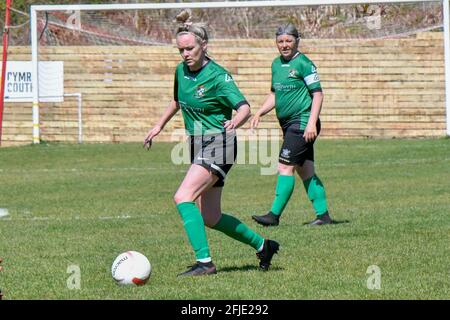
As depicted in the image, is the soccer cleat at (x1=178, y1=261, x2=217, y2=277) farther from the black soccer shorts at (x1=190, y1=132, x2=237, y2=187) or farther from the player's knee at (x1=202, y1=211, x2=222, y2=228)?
the black soccer shorts at (x1=190, y1=132, x2=237, y2=187)

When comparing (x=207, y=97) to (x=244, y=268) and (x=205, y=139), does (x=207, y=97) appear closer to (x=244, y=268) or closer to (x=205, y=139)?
(x=205, y=139)

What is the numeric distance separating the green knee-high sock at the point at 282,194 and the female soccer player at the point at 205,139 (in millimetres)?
3154

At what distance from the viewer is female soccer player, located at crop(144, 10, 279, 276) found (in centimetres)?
818

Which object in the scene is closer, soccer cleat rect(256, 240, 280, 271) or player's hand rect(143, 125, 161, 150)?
soccer cleat rect(256, 240, 280, 271)

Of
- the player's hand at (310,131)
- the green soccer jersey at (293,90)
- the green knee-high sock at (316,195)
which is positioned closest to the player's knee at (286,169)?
the green knee-high sock at (316,195)

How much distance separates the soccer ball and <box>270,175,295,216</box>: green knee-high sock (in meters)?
3.99

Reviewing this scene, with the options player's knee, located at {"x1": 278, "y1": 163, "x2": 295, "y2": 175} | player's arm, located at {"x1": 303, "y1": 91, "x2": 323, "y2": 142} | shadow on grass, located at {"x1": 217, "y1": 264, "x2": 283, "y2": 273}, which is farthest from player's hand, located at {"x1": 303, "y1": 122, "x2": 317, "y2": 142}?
shadow on grass, located at {"x1": 217, "y1": 264, "x2": 283, "y2": 273}

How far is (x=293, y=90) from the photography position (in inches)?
464

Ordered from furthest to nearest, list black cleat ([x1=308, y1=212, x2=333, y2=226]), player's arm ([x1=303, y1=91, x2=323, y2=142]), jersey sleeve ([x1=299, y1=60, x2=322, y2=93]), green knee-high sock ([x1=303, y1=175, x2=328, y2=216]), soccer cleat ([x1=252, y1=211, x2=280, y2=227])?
green knee-high sock ([x1=303, y1=175, x2=328, y2=216]), black cleat ([x1=308, y1=212, x2=333, y2=226]), soccer cleat ([x1=252, y1=211, x2=280, y2=227]), jersey sleeve ([x1=299, y1=60, x2=322, y2=93]), player's arm ([x1=303, y1=91, x2=323, y2=142])

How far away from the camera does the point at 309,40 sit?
26078 millimetres

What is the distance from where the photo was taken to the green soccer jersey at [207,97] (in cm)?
829

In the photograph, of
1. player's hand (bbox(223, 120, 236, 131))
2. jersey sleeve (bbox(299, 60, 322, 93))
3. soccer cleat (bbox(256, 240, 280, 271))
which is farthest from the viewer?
jersey sleeve (bbox(299, 60, 322, 93))
